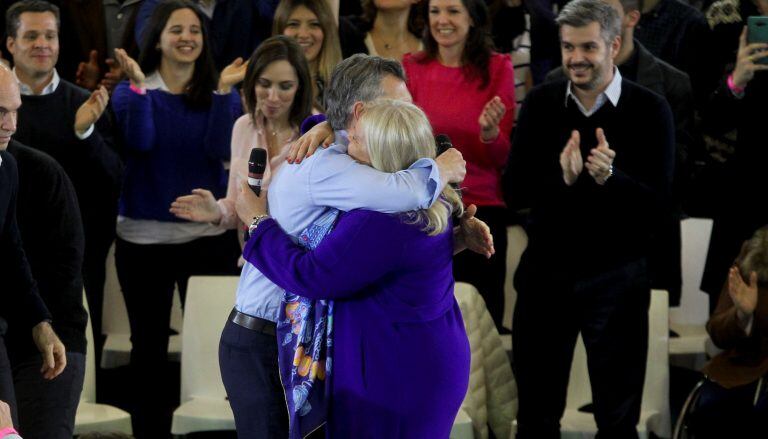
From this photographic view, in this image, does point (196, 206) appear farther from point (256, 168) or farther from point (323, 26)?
point (323, 26)

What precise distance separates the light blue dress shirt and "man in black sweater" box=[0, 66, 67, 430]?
0.83 meters

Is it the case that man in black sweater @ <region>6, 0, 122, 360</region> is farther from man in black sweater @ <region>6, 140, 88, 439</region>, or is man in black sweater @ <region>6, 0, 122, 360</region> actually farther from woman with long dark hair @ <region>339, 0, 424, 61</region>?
man in black sweater @ <region>6, 140, 88, 439</region>

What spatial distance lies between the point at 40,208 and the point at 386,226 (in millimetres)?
1405

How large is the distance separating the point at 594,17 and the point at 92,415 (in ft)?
7.91

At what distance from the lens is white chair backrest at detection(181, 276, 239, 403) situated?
5.35 metres

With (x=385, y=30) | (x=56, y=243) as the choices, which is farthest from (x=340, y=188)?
(x=385, y=30)

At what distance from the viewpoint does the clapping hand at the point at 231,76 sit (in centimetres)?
562

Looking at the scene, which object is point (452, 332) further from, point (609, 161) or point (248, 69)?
point (248, 69)

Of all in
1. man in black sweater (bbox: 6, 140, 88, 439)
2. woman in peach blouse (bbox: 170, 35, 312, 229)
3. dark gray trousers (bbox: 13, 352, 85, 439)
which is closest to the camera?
dark gray trousers (bbox: 13, 352, 85, 439)

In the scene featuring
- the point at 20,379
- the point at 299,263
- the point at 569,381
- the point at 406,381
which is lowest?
the point at 569,381

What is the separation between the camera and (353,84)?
136 inches

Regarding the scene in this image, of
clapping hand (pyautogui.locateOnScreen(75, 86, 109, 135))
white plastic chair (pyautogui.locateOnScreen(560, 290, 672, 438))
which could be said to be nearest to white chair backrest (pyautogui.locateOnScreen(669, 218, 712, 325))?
white plastic chair (pyautogui.locateOnScreen(560, 290, 672, 438))

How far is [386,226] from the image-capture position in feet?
10.7

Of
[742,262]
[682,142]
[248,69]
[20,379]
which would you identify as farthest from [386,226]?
[682,142]
